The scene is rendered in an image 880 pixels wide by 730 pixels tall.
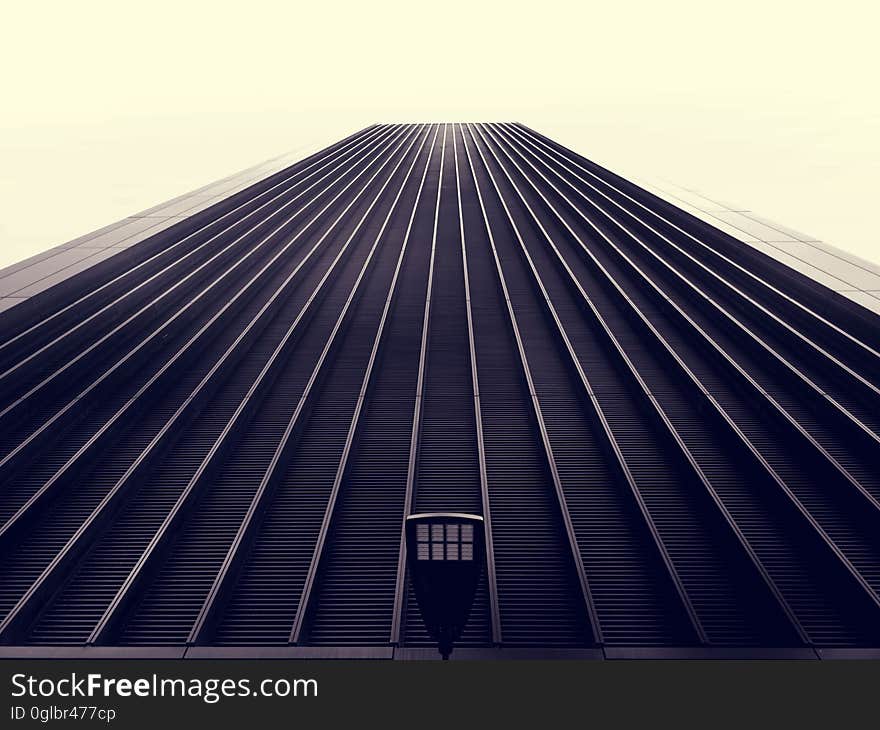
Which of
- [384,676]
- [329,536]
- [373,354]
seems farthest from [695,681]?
[373,354]

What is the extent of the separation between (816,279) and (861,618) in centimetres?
718

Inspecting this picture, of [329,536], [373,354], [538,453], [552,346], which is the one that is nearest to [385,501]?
[329,536]

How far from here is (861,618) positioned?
546 centimetres

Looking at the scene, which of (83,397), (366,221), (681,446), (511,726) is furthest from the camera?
(366,221)

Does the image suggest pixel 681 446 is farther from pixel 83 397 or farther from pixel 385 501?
pixel 83 397

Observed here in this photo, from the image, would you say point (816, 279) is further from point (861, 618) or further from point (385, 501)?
point (385, 501)

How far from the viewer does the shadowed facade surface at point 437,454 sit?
18.6 feet

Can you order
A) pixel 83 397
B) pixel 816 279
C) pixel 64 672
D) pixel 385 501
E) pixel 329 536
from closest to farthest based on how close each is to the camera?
pixel 64 672, pixel 329 536, pixel 385 501, pixel 83 397, pixel 816 279

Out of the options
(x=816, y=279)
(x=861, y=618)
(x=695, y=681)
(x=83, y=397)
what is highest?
(x=816, y=279)

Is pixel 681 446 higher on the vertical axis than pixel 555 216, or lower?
lower

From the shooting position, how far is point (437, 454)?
8039 mm

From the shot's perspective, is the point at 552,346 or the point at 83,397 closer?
the point at 83,397

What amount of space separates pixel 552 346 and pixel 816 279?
4.29 m

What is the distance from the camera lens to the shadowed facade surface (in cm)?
566
